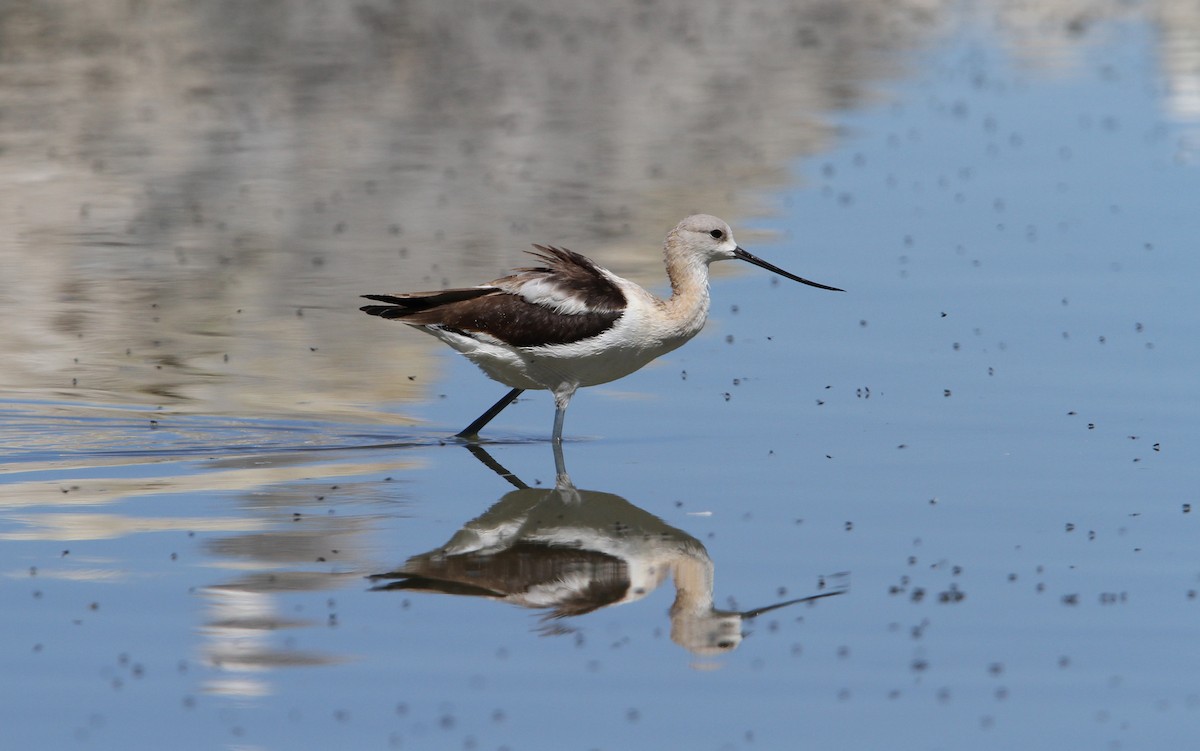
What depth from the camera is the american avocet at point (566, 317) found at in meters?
11.9

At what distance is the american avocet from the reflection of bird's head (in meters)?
3.09

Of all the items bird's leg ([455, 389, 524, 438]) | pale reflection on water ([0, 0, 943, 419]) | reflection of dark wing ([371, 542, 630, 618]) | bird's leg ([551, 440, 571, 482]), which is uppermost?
pale reflection on water ([0, 0, 943, 419])

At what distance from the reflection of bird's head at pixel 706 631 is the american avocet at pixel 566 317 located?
3.09m

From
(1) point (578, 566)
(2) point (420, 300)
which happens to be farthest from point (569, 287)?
(1) point (578, 566)

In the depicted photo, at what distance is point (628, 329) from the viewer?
1191cm

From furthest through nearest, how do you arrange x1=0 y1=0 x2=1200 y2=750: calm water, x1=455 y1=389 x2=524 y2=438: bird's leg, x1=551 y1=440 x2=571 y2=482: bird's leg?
x1=455 y1=389 x2=524 y2=438: bird's leg < x1=551 y1=440 x2=571 y2=482: bird's leg < x1=0 y1=0 x2=1200 y2=750: calm water

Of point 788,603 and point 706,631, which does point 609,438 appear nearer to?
point 788,603

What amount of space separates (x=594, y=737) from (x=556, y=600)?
1.62m

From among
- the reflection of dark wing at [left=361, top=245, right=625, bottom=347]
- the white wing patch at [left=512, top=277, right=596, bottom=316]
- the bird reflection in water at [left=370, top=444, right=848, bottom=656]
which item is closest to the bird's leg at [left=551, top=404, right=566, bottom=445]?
the reflection of dark wing at [left=361, top=245, right=625, bottom=347]

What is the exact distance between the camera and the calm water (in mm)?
8211

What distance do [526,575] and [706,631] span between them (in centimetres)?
114

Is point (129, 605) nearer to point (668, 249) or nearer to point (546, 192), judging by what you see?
point (668, 249)

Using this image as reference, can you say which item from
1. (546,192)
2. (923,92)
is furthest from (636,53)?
(546,192)

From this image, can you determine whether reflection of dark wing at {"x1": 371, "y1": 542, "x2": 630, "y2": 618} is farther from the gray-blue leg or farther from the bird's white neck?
the bird's white neck
